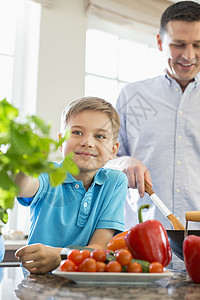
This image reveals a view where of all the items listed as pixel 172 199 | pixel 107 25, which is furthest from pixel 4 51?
pixel 172 199

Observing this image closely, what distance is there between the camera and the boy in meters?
1.17

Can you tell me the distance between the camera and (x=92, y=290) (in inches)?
23.5

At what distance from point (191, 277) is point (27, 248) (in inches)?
13.9

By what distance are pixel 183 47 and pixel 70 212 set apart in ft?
2.95

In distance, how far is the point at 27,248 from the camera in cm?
87

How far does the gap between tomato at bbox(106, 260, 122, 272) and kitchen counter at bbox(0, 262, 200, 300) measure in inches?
1.0

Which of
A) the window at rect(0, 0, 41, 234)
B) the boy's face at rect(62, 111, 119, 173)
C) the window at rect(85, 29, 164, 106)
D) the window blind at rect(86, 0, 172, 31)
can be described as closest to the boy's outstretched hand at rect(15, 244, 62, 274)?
the boy's face at rect(62, 111, 119, 173)

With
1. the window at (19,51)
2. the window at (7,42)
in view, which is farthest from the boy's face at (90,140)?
the window at (7,42)

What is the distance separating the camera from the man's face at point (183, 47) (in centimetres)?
165

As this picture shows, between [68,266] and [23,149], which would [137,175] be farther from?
[23,149]

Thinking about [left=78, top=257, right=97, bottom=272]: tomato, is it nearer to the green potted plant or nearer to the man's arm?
the green potted plant

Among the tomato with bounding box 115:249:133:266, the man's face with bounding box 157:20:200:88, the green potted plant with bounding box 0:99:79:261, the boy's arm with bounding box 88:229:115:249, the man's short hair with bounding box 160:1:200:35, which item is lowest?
the boy's arm with bounding box 88:229:115:249

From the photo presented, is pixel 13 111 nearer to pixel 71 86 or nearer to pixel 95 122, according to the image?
pixel 95 122

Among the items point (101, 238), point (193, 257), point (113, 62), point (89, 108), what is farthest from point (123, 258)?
point (113, 62)
